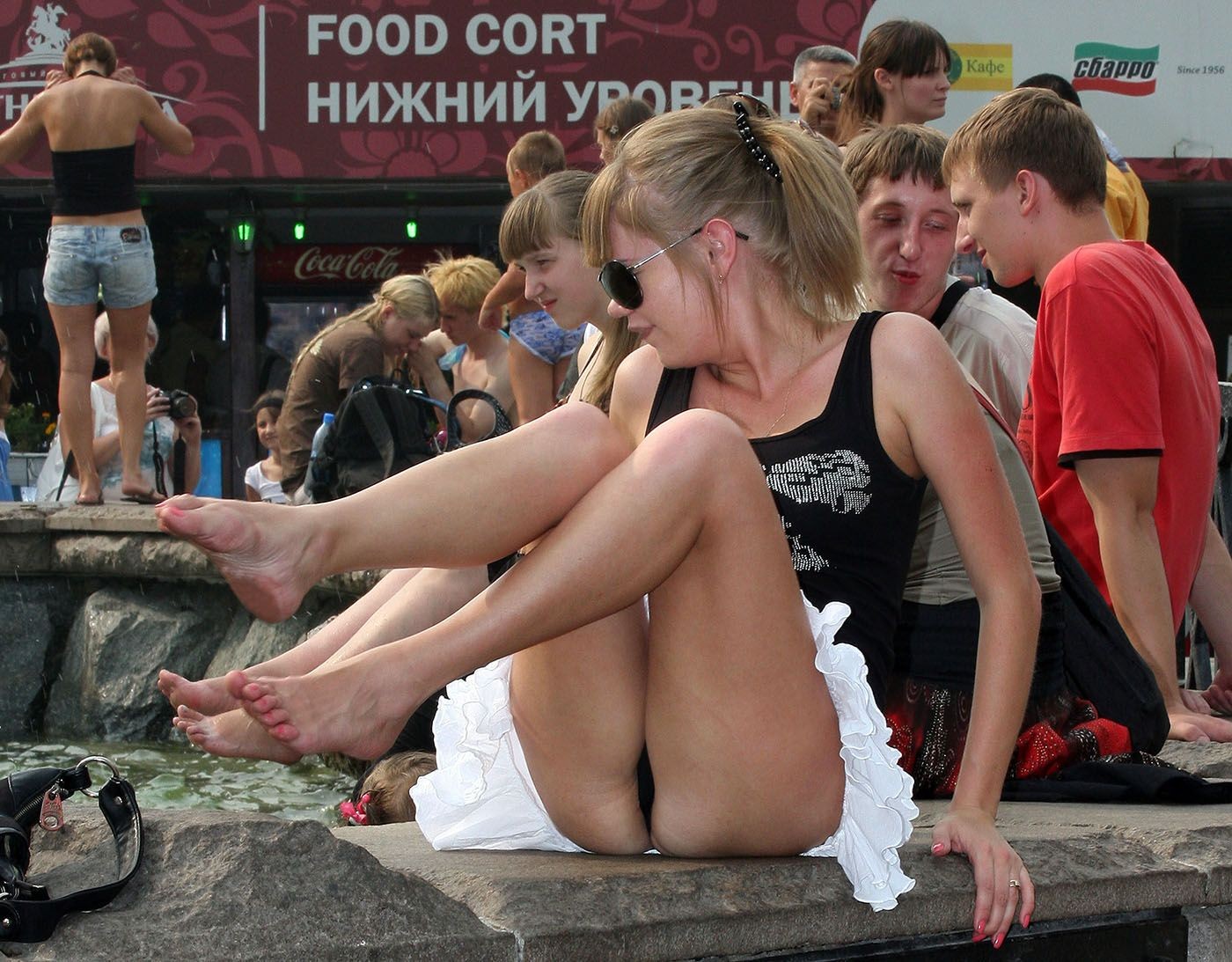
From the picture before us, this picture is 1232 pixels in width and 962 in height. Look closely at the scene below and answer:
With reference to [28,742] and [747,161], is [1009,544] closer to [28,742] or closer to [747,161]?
[747,161]

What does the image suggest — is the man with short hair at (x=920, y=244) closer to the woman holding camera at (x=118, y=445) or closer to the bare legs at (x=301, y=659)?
the bare legs at (x=301, y=659)

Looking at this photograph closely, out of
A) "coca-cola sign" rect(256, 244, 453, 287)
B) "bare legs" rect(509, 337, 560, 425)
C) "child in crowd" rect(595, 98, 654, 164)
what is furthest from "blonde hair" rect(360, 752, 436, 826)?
"coca-cola sign" rect(256, 244, 453, 287)

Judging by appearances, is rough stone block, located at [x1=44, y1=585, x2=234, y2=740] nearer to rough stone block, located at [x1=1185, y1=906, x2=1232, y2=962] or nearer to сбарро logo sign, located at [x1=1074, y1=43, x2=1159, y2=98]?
rough stone block, located at [x1=1185, y1=906, x2=1232, y2=962]

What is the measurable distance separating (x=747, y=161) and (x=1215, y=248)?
32.8 ft

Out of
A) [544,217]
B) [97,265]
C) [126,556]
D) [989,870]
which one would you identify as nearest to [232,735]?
[989,870]

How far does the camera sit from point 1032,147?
10.2 feet

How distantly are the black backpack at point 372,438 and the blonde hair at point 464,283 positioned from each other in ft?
3.89

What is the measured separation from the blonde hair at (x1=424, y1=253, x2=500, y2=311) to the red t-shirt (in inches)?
139

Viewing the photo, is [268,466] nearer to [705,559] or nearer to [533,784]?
[533,784]

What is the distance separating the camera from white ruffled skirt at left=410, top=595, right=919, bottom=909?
6.66 ft

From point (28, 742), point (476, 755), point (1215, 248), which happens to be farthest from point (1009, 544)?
point (1215, 248)

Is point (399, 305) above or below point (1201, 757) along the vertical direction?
above

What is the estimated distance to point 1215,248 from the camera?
11.3m

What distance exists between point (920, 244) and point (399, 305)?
343 centimetres
